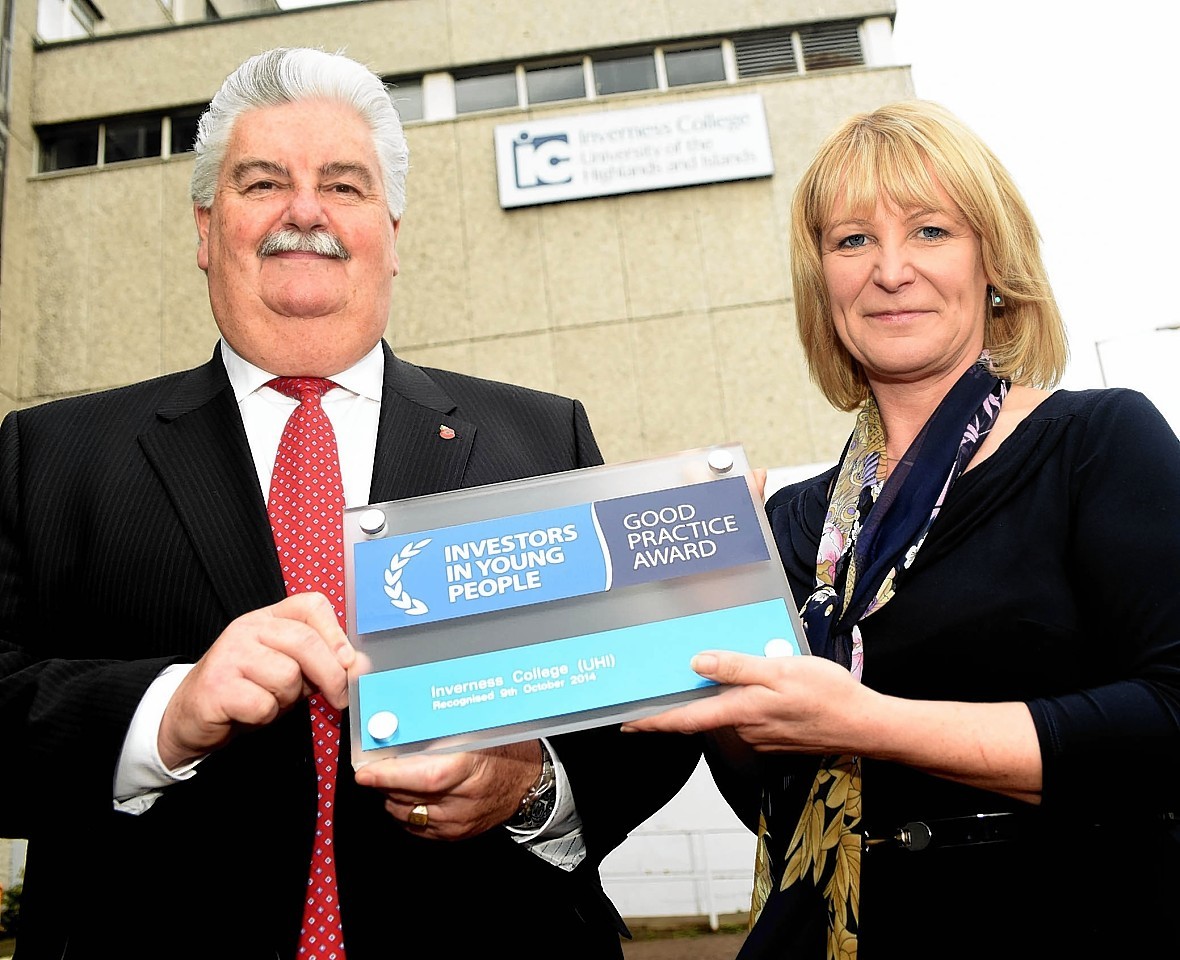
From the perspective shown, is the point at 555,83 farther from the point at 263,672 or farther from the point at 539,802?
the point at 263,672

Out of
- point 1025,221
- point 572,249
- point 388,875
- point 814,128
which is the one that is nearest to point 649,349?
point 572,249

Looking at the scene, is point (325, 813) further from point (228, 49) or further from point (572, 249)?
point (228, 49)

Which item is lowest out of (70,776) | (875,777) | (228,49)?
(875,777)

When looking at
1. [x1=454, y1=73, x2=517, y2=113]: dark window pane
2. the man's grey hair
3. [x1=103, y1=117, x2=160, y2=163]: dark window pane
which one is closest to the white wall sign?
[x1=454, y1=73, x2=517, y2=113]: dark window pane

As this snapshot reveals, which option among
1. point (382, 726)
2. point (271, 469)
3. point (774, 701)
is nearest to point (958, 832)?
point (774, 701)

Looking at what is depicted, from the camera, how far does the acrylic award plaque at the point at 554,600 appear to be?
141 centimetres

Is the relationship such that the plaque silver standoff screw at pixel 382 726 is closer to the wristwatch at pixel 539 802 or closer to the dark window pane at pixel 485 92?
the wristwatch at pixel 539 802

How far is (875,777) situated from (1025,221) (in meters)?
1.28

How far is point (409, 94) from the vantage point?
12930mm

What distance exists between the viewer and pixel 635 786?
6.06ft

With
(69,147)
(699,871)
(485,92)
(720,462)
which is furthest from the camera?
(69,147)

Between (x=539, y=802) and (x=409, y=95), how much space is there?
12960 millimetres

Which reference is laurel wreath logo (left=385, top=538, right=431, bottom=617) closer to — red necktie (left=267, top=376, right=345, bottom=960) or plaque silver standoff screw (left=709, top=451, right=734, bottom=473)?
red necktie (left=267, top=376, right=345, bottom=960)

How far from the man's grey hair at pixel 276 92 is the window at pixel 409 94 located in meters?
11.5
